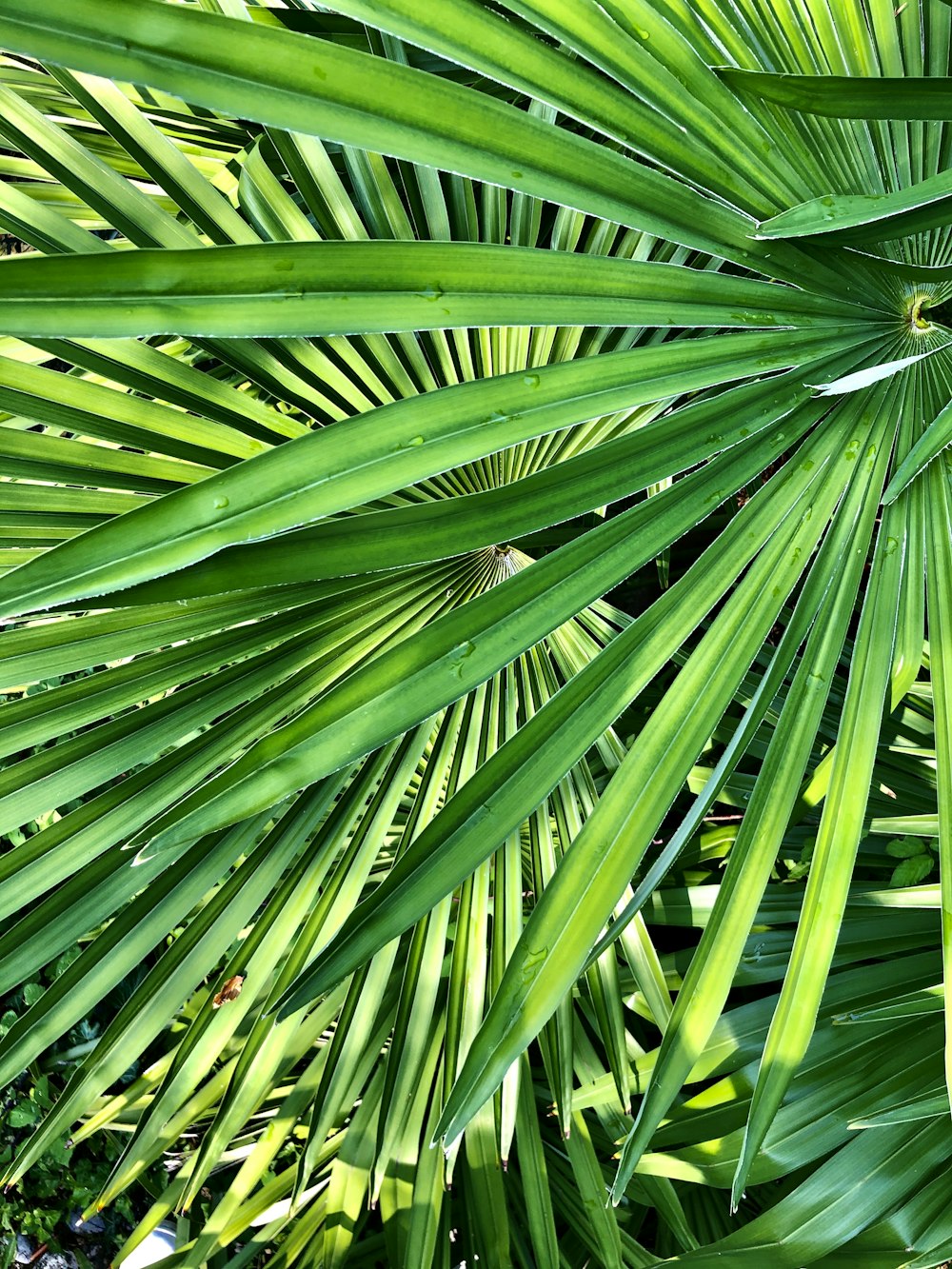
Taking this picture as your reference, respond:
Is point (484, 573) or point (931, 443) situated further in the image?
point (484, 573)

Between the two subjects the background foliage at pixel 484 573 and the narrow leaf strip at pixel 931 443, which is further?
the narrow leaf strip at pixel 931 443

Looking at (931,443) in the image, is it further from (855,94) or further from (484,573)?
(484,573)

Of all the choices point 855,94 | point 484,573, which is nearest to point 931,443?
point 855,94

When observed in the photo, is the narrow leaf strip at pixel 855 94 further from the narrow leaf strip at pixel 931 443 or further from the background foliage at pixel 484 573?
the narrow leaf strip at pixel 931 443

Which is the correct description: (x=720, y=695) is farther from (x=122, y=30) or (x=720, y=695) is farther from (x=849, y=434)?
(x=122, y=30)

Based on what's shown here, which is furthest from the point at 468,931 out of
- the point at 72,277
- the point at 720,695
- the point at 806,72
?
the point at 806,72

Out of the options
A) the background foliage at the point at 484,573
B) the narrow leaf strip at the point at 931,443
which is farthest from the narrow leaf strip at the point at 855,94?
the narrow leaf strip at the point at 931,443

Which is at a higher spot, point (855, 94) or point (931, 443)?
point (855, 94)

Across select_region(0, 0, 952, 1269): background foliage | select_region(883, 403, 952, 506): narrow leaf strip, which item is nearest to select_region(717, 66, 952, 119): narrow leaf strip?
select_region(0, 0, 952, 1269): background foliage

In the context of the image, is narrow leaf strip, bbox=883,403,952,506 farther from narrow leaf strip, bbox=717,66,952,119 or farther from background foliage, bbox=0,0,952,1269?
narrow leaf strip, bbox=717,66,952,119

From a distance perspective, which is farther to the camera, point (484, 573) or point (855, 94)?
point (484, 573)

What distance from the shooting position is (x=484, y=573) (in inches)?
39.0

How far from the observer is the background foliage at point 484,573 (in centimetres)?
49

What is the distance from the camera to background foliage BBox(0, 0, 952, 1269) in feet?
1.60
